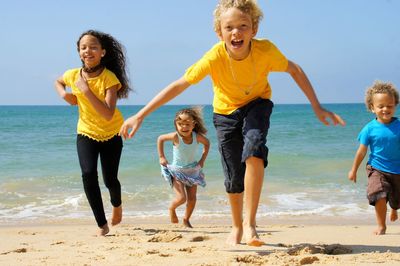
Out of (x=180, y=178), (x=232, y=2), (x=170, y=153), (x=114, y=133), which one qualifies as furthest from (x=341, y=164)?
(x=232, y=2)

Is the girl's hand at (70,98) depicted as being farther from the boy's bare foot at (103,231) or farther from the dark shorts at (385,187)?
the dark shorts at (385,187)

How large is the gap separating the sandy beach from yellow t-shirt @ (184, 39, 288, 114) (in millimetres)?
1045

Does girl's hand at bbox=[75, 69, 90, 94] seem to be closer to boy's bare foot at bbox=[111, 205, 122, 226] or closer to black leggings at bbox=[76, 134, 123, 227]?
black leggings at bbox=[76, 134, 123, 227]

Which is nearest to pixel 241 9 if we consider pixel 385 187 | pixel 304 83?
pixel 304 83

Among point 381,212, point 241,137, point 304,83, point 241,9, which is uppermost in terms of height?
point 241,9

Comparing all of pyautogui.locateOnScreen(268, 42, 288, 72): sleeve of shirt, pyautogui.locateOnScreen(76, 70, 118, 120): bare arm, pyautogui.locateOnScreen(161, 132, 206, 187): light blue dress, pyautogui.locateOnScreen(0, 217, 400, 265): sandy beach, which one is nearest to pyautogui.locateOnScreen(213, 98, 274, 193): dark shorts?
pyautogui.locateOnScreen(268, 42, 288, 72): sleeve of shirt

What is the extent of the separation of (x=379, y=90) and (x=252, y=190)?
1.97 meters

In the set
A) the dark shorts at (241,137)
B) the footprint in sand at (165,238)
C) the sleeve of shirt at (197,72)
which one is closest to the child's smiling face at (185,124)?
the footprint in sand at (165,238)

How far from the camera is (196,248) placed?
13.8 feet

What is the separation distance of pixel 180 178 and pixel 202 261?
8.81ft

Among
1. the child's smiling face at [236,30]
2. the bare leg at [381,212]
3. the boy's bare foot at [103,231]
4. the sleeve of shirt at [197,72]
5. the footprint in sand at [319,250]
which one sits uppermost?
the child's smiling face at [236,30]

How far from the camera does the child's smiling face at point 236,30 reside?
3951 mm

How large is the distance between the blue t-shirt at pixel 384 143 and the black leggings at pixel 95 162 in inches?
89.0

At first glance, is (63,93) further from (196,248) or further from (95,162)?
(196,248)
